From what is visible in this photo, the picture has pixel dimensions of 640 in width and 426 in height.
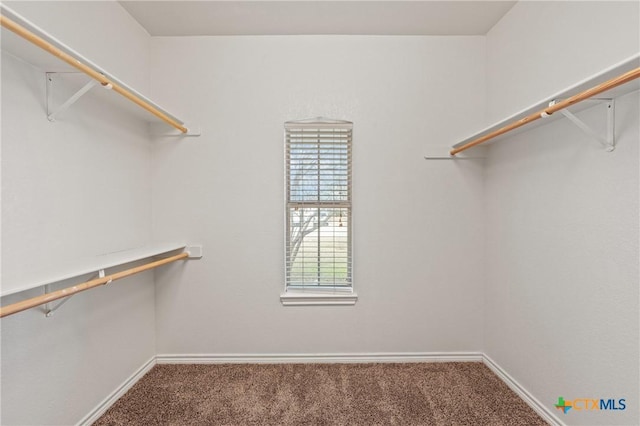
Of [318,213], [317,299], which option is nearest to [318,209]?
[318,213]

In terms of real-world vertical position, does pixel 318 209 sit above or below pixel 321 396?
above

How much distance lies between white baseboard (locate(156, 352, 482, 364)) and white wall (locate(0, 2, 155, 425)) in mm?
283

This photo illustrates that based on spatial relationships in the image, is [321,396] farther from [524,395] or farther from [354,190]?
[354,190]

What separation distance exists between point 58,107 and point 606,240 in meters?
2.60

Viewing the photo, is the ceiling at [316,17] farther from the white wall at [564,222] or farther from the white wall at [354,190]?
the white wall at [564,222]

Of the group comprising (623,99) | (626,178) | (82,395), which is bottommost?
(82,395)

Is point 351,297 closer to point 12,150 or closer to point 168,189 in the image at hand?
point 168,189

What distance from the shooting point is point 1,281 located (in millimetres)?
1164

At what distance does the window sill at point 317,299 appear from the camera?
2229 millimetres

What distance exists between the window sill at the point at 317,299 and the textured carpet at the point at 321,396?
45cm

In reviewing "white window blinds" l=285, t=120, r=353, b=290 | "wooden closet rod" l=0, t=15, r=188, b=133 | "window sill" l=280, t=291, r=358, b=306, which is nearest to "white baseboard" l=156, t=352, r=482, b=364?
"window sill" l=280, t=291, r=358, b=306

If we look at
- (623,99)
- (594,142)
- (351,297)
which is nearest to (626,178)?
(594,142)

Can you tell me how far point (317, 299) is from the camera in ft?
7.35

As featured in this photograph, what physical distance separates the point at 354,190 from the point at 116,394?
79.9 inches
